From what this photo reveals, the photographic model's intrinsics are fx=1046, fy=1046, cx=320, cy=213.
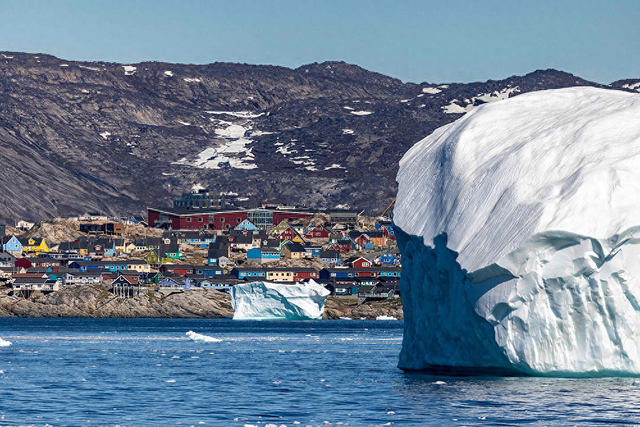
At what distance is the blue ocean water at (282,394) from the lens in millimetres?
32375

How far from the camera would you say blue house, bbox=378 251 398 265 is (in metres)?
195

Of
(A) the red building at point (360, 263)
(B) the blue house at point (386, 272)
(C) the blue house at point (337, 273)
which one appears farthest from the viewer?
(A) the red building at point (360, 263)

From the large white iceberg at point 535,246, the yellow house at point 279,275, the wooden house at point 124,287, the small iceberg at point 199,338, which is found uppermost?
the yellow house at point 279,275

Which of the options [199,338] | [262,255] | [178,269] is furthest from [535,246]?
[262,255]

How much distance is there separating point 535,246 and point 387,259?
16045cm

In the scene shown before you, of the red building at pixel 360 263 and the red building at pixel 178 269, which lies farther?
the red building at pixel 360 263

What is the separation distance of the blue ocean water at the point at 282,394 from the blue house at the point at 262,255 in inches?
5279

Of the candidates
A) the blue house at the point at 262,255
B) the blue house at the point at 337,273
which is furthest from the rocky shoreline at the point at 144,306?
the blue house at the point at 262,255

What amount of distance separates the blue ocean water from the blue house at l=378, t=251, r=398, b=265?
13233cm

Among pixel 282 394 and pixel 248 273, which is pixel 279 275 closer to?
pixel 248 273

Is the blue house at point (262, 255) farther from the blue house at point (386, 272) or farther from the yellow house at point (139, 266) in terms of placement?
the blue house at point (386, 272)

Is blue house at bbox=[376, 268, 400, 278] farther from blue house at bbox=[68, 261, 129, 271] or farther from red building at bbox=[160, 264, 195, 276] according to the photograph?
blue house at bbox=[68, 261, 129, 271]

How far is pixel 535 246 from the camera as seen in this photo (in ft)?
115

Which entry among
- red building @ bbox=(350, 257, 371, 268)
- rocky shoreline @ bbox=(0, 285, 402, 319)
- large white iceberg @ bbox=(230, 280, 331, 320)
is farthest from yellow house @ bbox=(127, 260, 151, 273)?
large white iceberg @ bbox=(230, 280, 331, 320)
